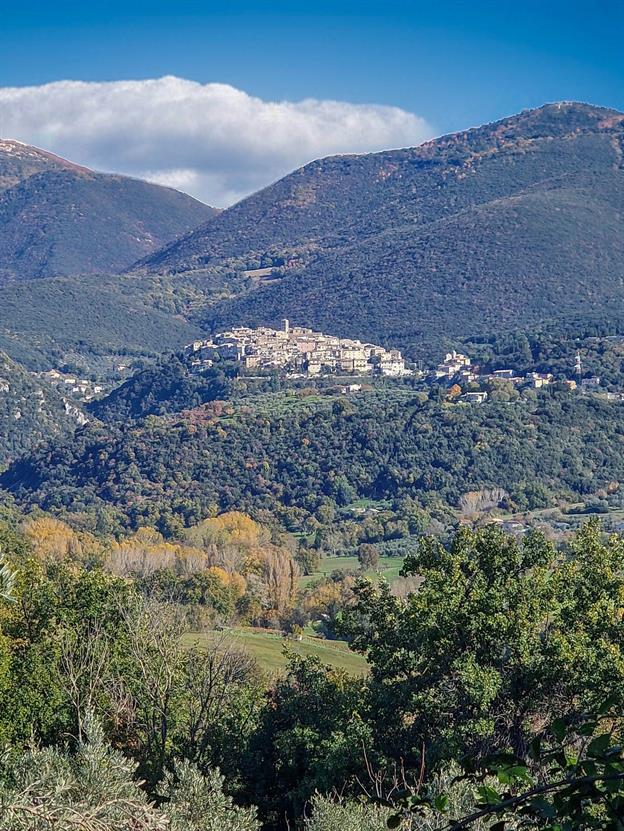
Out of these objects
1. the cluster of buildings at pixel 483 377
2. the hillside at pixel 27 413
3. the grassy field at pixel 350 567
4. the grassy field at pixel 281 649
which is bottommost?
the grassy field at pixel 350 567

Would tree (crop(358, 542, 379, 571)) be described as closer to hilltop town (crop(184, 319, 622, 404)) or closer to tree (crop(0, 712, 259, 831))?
hilltop town (crop(184, 319, 622, 404))

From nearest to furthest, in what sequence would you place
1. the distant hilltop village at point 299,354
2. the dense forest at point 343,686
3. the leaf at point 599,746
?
the leaf at point 599,746
the dense forest at point 343,686
the distant hilltop village at point 299,354

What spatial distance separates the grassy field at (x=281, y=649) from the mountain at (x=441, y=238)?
7601cm

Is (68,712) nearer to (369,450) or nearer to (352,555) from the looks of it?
(352,555)

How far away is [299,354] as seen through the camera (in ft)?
325

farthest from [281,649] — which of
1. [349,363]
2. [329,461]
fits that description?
[349,363]

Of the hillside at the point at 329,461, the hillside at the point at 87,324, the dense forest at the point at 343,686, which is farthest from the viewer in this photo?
the hillside at the point at 87,324

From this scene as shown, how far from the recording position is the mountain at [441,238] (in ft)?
401

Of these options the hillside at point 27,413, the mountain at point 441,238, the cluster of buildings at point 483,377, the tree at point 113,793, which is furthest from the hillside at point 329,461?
the tree at point 113,793

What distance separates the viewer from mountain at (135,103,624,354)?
401ft

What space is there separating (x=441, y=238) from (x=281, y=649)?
110 metres

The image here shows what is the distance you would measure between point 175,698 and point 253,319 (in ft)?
392

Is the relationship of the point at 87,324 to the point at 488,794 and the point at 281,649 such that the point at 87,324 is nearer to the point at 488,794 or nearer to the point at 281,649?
the point at 281,649

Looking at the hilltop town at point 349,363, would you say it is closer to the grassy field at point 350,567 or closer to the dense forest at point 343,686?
the grassy field at point 350,567
